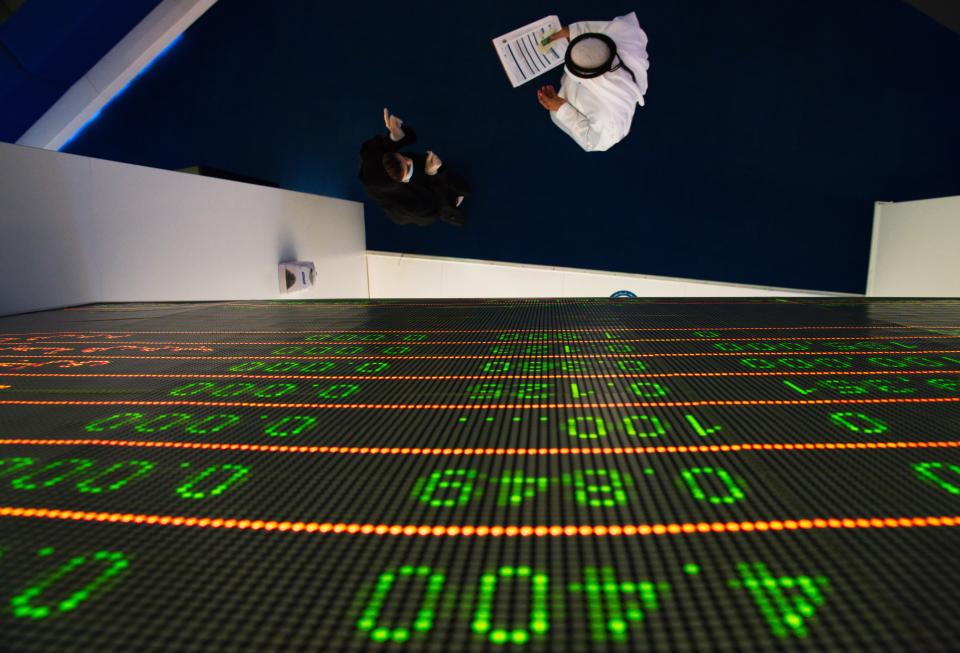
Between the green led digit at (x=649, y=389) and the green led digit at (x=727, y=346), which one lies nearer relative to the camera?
the green led digit at (x=649, y=389)

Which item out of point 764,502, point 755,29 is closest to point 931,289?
point 755,29

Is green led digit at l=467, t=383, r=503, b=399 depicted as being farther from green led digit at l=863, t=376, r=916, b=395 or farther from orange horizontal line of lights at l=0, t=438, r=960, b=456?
green led digit at l=863, t=376, r=916, b=395

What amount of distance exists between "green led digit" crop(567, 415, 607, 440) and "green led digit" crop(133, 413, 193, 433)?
0.71m

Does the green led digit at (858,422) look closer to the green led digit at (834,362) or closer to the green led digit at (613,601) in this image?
the green led digit at (834,362)

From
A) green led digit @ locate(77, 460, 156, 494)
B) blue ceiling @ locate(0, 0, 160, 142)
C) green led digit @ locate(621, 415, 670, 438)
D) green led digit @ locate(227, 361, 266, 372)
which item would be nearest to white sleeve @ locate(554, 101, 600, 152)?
green led digit @ locate(227, 361, 266, 372)

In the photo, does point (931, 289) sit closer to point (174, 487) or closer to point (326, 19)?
point (174, 487)

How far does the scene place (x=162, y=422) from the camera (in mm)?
942

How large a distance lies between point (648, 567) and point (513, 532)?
152 mm

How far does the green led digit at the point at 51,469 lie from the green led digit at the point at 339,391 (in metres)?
0.40

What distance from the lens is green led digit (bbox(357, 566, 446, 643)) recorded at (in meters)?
0.46

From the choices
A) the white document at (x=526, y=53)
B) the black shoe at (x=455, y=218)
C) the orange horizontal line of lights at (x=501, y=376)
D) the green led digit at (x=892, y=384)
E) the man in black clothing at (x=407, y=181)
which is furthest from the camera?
the black shoe at (x=455, y=218)

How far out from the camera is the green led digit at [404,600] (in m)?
0.46

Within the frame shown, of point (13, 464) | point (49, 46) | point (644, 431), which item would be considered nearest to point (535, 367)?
point (644, 431)

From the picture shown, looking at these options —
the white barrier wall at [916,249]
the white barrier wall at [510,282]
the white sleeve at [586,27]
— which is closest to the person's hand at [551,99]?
the white sleeve at [586,27]
